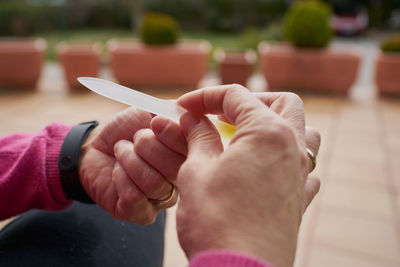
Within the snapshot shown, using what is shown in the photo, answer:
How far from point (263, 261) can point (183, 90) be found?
487 centimetres

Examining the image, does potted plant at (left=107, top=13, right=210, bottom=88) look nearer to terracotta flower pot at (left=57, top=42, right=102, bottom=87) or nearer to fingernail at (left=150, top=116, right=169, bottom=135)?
terracotta flower pot at (left=57, top=42, right=102, bottom=87)

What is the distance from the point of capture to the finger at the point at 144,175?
2.92 ft

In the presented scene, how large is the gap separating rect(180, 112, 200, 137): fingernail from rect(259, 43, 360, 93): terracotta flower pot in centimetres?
458

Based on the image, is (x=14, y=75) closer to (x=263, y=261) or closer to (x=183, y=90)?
(x=183, y=90)

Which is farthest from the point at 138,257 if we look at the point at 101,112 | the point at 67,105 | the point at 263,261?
the point at 67,105

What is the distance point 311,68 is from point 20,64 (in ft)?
13.9

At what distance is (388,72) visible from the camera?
4922 millimetres

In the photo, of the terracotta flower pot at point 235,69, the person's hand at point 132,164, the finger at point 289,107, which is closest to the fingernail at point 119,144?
the person's hand at point 132,164

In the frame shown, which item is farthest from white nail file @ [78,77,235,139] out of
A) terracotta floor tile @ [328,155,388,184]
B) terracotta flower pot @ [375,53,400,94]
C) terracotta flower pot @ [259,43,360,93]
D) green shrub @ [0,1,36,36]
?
green shrub @ [0,1,36,36]

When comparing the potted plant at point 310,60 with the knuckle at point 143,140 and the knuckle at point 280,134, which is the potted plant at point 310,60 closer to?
the knuckle at point 143,140

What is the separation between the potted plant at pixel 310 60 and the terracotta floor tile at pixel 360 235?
3.18 meters

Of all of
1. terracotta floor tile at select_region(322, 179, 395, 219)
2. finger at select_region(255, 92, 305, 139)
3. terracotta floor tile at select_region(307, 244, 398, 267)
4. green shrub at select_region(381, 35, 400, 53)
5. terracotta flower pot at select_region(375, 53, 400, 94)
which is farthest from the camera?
green shrub at select_region(381, 35, 400, 53)

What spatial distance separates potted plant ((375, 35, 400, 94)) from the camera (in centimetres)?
487

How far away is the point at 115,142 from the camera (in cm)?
103
